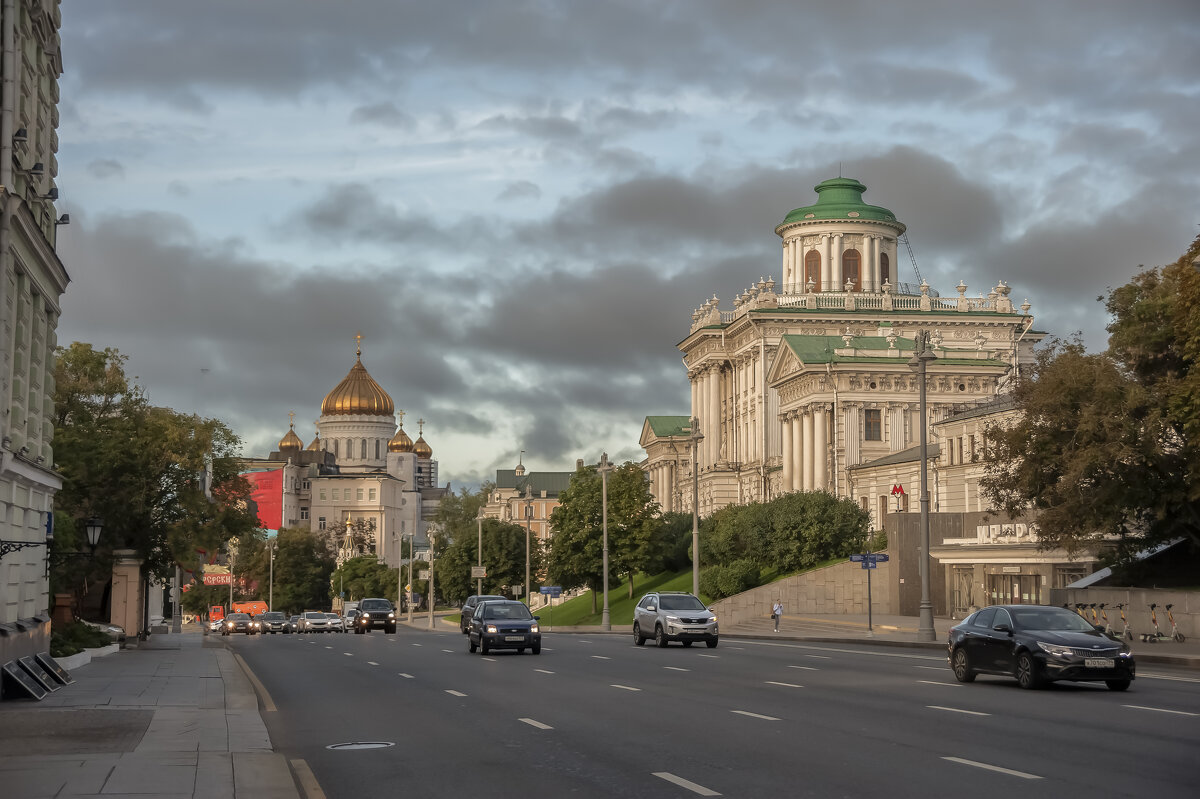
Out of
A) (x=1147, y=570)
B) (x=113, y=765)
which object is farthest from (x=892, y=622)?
(x=113, y=765)

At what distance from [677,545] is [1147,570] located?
158 feet

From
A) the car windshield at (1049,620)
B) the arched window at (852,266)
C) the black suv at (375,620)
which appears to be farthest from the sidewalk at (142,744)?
the arched window at (852,266)

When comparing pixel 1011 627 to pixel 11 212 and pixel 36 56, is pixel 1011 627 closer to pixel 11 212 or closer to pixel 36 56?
pixel 11 212

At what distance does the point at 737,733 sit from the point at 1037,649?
8.10m

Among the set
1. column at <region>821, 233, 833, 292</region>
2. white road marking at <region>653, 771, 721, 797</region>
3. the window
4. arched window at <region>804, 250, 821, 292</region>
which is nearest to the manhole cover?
white road marking at <region>653, 771, 721, 797</region>

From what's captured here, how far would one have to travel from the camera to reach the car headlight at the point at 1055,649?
22.8 meters

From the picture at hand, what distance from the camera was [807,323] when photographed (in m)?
110

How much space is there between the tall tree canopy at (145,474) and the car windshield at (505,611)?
16590mm

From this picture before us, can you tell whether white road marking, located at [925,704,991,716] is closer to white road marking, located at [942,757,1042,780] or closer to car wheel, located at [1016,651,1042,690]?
car wheel, located at [1016,651,1042,690]

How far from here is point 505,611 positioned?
40.3 meters

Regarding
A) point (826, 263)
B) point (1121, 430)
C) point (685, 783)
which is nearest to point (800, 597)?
point (1121, 430)

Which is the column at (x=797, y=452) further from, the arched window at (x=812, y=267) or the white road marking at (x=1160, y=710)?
the white road marking at (x=1160, y=710)

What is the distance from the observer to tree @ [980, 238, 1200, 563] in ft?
130

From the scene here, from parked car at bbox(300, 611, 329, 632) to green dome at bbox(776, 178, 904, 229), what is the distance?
5437cm
